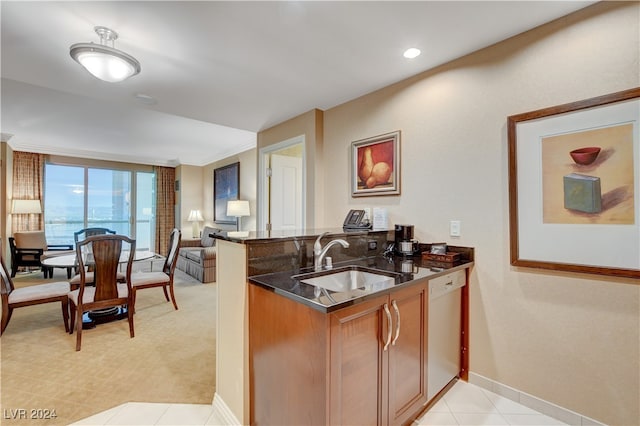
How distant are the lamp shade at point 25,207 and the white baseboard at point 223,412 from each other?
6.22m

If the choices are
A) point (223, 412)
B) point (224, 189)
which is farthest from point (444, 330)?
point (224, 189)

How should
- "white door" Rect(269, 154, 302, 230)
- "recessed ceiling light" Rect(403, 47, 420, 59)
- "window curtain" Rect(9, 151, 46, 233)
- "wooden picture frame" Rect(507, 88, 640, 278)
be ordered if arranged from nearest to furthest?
"wooden picture frame" Rect(507, 88, 640, 278), "recessed ceiling light" Rect(403, 47, 420, 59), "white door" Rect(269, 154, 302, 230), "window curtain" Rect(9, 151, 46, 233)

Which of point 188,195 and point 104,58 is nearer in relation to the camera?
point 104,58

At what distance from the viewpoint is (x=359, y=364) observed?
4.14 ft

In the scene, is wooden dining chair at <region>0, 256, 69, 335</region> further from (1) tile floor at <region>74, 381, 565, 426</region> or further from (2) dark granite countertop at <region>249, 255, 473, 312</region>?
(2) dark granite countertop at <region>249, 255, 473, 312</region>

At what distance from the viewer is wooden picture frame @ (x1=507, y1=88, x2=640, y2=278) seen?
4.86 feet

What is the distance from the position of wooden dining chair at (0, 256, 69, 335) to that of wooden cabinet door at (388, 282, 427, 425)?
10.6ft

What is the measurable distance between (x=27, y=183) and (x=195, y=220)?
3271 millimetres

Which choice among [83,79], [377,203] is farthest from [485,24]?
[83,79]

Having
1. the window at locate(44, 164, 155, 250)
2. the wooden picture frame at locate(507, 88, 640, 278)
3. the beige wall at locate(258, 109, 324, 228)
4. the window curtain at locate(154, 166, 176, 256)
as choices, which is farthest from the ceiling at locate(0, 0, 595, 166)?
the window curtain at locate(154, 166, 176, 256)

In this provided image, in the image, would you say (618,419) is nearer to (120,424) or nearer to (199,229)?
(120,424)

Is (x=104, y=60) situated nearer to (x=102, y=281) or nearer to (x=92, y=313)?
(x=102, y=281)

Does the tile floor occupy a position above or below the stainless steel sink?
below

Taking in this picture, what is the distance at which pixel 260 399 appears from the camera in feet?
4.93
